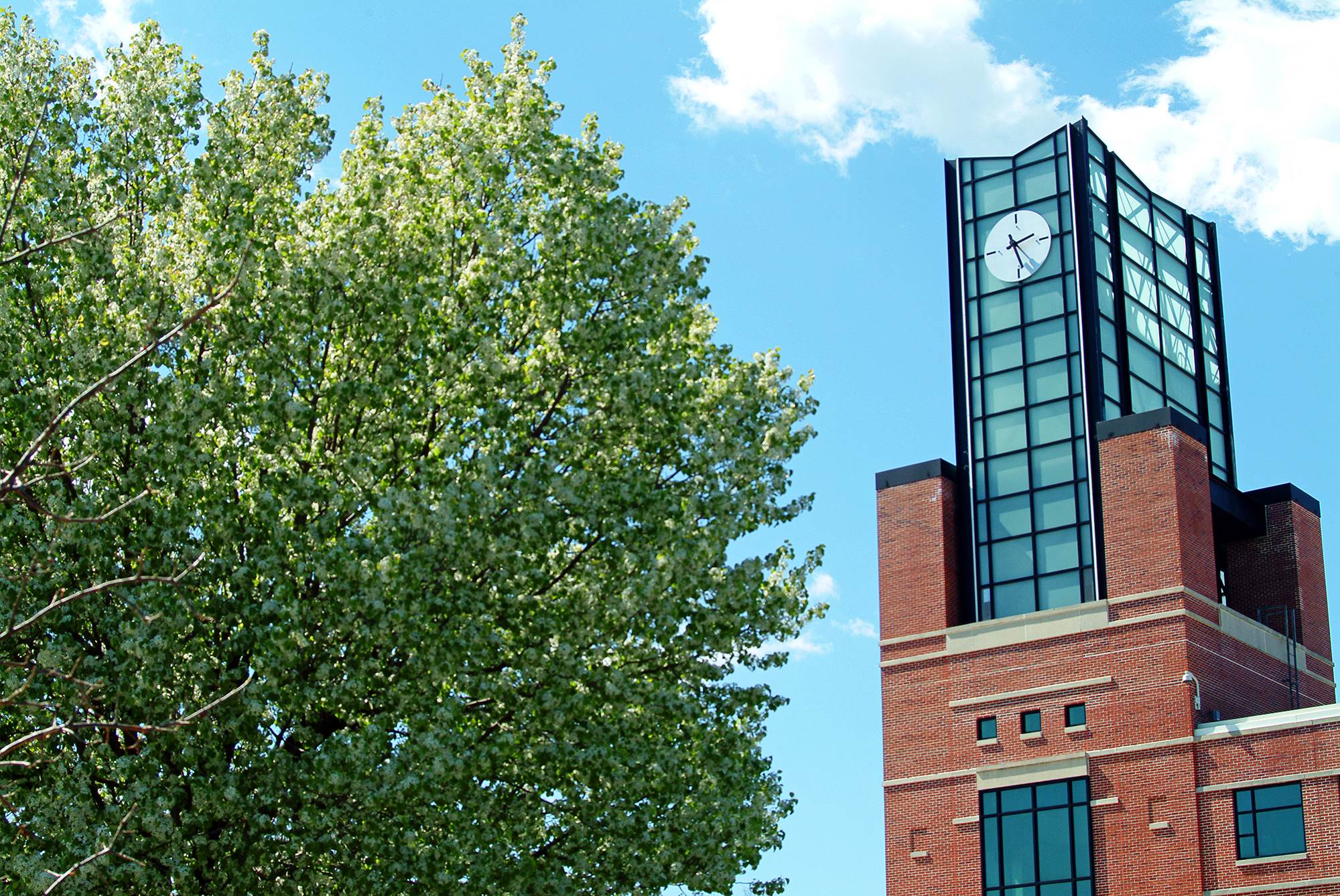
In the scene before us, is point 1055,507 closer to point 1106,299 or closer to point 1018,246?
point 1106,299

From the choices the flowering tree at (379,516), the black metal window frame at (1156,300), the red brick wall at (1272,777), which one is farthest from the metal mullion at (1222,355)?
the flowering tree at (379,516)

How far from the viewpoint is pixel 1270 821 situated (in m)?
Answer: 38.8

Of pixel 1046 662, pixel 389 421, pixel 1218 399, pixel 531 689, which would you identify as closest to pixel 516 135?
pixel 389 421

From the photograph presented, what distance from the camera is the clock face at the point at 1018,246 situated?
49219 millimetres

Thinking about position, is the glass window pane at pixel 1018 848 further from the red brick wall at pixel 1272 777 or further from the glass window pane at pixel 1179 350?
the glass window pane at pixel 1179 350

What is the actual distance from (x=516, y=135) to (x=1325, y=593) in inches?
1485

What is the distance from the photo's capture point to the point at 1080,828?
4159 centimetres

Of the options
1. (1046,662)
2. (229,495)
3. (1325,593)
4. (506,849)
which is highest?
(1325,593)

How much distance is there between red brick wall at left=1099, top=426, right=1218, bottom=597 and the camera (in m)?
42.9

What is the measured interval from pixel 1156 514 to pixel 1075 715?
6068mm

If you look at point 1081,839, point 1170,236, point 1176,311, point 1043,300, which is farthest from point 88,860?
point 1170,236

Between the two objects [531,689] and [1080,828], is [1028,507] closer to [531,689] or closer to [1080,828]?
[1080,828]

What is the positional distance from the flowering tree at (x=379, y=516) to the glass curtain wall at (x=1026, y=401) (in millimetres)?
27749

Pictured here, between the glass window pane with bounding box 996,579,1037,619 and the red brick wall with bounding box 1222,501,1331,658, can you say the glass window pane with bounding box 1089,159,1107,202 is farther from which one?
the glass window pane with bounding box 996,579,1037,619
